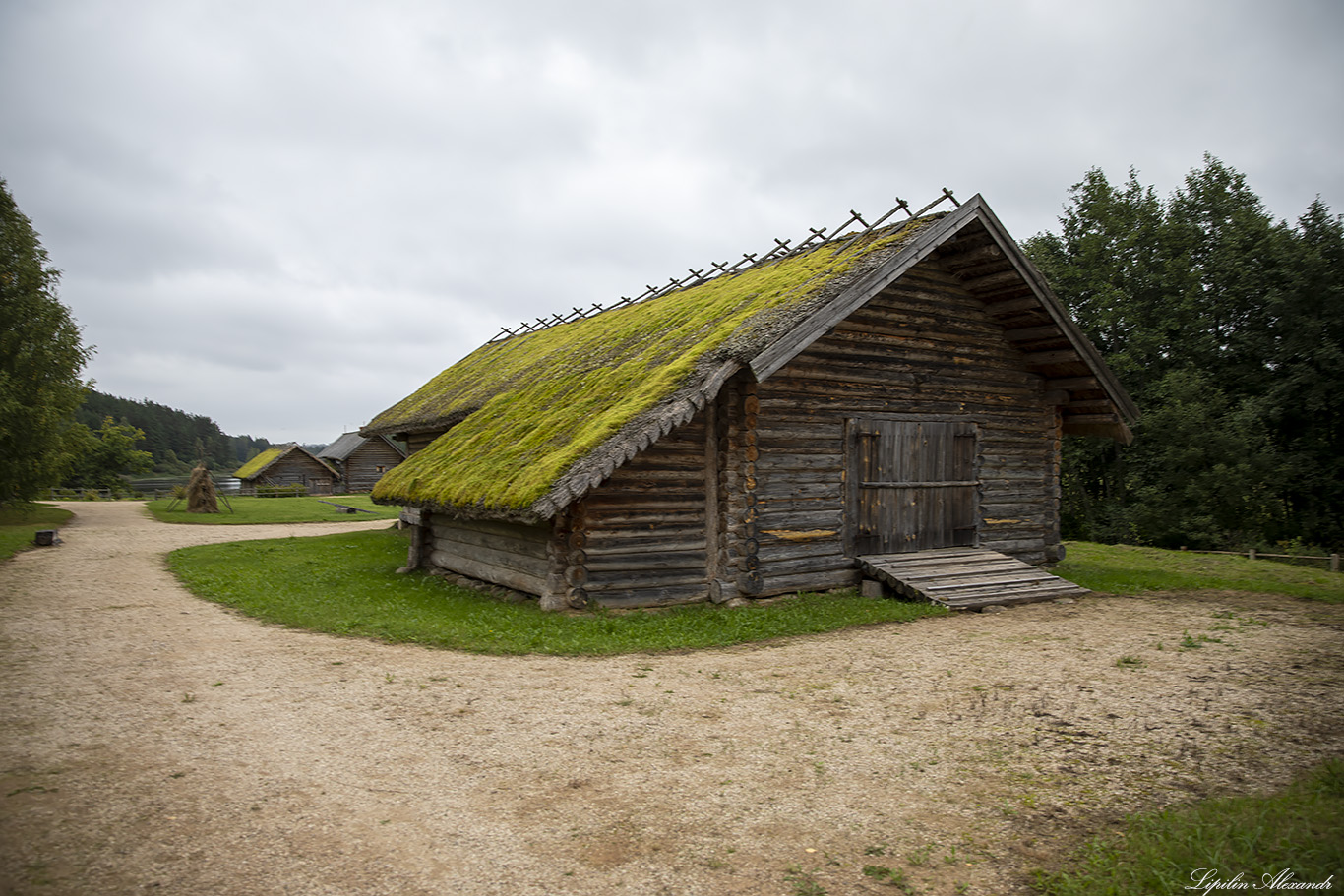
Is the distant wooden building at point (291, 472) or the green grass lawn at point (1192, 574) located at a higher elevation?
the distant wooden building at point (291, 472)

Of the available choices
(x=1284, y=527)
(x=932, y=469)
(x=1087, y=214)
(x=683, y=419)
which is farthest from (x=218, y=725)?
(x=1087, y=214)

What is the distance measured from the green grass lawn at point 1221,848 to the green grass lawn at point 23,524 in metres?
23.2

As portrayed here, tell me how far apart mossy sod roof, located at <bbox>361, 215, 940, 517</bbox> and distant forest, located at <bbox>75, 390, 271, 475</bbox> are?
248ft

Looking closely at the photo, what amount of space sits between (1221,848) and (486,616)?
9.33 meters

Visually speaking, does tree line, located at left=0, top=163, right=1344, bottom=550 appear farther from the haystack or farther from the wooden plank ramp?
the wooden plank ramp

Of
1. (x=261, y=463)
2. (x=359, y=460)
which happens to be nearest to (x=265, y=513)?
(x=359, y=460)

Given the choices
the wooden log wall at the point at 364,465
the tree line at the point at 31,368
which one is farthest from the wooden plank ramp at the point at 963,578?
the wooden log wall at the point at 364,465

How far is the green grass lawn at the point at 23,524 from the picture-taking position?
2050cm

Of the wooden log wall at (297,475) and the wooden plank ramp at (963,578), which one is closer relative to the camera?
the wooden plank ramp at (963,578)

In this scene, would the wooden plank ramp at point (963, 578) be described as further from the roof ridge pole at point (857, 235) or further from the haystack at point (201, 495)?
the haystack at point (201, 495)

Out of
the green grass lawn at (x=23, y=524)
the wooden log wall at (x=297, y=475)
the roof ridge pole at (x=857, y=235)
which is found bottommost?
the green grass lawn at (x=23, y=524)

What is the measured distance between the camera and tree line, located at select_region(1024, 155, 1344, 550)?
2486cm

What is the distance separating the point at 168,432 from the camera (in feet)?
296

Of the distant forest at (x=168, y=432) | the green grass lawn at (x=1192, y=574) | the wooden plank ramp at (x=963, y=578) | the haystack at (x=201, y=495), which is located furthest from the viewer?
the distant forest at (x=168, y=432)
